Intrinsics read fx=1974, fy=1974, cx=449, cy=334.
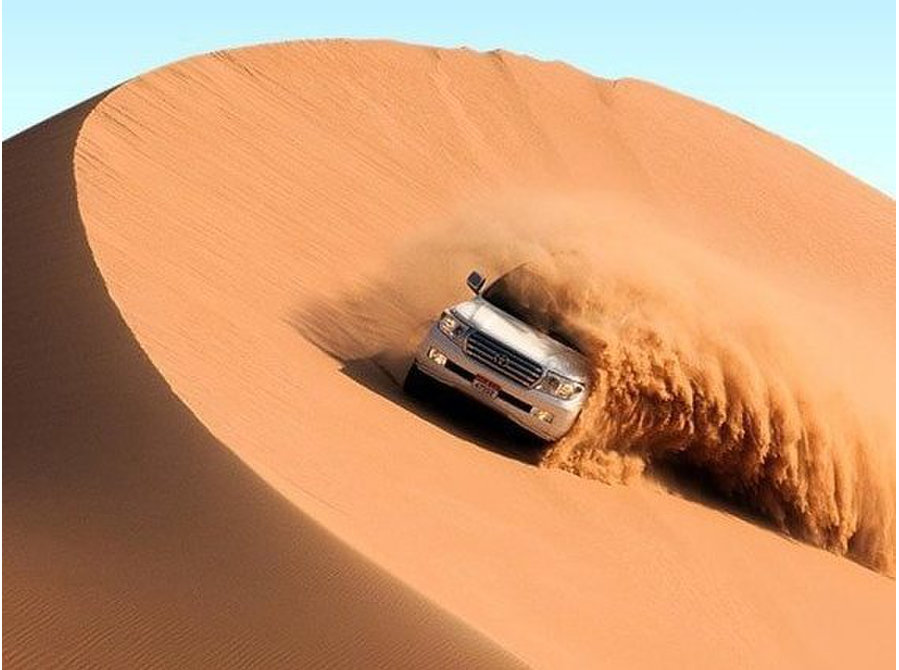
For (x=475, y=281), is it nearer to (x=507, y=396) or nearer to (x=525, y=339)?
(x=525, y=339)

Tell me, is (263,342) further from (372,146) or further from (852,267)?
(852,267)

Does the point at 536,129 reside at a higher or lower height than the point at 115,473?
higher

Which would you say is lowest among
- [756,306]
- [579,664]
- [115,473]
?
[115,473]

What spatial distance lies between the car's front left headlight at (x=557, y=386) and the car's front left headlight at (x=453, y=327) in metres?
0.74

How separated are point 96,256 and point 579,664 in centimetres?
651

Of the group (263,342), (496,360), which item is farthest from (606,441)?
(263,342)


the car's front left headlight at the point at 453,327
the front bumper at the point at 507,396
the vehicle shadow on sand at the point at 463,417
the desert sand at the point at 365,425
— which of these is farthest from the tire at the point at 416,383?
the car's front left headlight at the point at 453,327

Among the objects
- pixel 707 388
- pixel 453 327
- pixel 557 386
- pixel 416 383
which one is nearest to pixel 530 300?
pixel 453 327

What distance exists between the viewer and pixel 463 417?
644 inches

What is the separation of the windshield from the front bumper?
85 centimetres

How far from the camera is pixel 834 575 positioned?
1576 cm

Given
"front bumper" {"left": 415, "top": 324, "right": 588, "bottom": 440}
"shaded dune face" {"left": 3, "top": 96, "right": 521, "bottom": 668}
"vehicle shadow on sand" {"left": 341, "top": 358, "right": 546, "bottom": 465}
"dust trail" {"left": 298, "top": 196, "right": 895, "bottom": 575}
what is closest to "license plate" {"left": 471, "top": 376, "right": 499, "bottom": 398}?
"front bumper" {"left": 415, "top": 324, "right": 588, "bottom": 440}

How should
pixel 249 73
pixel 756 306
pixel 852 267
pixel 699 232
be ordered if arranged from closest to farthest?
pixel 756 306, pixel 249 73, pixel 699 232, pixel 852 267

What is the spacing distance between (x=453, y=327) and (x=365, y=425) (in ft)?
3.79
